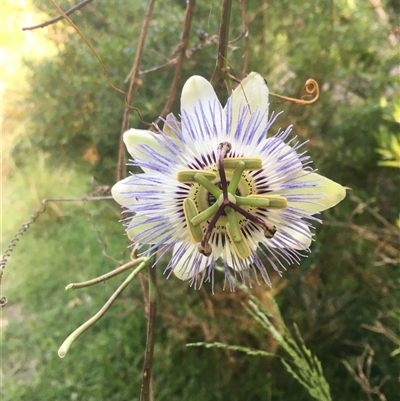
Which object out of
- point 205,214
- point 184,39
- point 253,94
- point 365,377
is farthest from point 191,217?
point 365,377

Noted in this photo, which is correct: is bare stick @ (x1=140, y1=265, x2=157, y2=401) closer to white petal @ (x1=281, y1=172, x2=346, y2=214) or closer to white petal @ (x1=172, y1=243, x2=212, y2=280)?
white petal @ (x1=172, y1=243, x2=212, y2=280)

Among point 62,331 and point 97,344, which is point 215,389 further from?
point 62,331

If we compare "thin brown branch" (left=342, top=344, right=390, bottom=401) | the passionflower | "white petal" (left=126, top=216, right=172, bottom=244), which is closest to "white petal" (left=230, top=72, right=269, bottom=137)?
the passionflower

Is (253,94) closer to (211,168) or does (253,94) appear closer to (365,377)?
(211,168)

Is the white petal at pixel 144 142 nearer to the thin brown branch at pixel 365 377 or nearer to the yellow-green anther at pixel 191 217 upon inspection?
the yellow-green anther at pixel 191 217

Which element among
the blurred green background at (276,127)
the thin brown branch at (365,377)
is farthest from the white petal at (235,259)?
the blurred green background at (276,127)

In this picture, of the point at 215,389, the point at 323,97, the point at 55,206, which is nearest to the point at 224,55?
the point at 323,97
